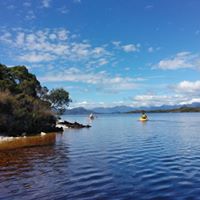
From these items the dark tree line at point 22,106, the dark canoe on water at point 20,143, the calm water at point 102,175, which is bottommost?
the calm water at point 102,175

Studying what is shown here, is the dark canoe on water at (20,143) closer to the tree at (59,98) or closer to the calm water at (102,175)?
the calm water at (102,175)

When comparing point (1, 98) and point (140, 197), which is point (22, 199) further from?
point (1, 98)

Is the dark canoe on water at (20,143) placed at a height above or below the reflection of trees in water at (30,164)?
above

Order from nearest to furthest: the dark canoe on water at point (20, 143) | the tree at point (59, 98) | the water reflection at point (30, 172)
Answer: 1. the water reflection at point (30, 172)
2. the dark canoe on water at point (20, 143)
3. the tree at point (59, 98)


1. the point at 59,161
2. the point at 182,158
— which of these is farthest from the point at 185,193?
the point at 59,161

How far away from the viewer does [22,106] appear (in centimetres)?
6700

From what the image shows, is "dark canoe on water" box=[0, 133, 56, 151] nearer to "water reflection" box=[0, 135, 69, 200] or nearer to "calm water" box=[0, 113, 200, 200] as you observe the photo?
"water reflection" box=[0, 135, 69, 200]

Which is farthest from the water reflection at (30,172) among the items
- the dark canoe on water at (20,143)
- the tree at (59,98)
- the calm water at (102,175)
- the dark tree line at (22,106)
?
the tree at (59,98)

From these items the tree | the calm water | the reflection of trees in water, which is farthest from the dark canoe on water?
the tree

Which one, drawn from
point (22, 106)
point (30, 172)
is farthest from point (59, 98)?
point (30, 172)

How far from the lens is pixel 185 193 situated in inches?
717

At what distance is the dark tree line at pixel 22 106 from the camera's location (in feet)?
197

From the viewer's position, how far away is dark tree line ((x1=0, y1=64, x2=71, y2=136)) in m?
60.0

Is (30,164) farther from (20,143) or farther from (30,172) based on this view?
(20,143)
